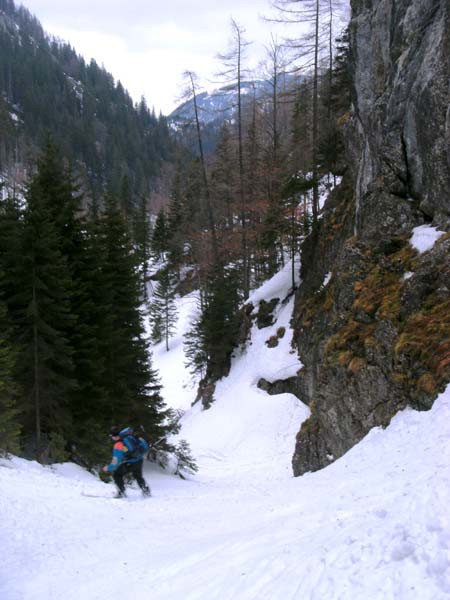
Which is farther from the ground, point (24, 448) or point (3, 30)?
point (3, 30)

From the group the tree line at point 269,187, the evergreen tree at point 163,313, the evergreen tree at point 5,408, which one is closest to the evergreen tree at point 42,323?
the evergreen tree at point 5,408

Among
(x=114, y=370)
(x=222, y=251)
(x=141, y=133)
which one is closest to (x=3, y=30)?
(x=141, y=133)

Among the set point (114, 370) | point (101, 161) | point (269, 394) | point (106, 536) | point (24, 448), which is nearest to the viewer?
point (106, 536)

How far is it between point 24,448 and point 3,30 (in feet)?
657

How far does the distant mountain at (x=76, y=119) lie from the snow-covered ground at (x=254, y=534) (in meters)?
86.5

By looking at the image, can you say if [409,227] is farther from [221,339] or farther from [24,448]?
[221,339]

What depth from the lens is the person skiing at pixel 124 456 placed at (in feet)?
29.5

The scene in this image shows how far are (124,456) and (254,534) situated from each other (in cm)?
432

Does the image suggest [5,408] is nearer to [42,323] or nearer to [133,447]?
[42,323]

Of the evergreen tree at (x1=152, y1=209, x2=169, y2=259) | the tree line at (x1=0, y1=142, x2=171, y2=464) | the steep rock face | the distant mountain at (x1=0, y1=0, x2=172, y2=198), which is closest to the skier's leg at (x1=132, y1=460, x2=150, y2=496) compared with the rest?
the tree line at (x1=0, y1=142, x2=171, y2=464)

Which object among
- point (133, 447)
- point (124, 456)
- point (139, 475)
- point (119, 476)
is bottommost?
point (139, 475)

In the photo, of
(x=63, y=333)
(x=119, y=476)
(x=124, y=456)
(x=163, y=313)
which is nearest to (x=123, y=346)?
(x=63, y=333)

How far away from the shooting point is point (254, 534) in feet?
19.0

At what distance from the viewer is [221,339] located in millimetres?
26578
